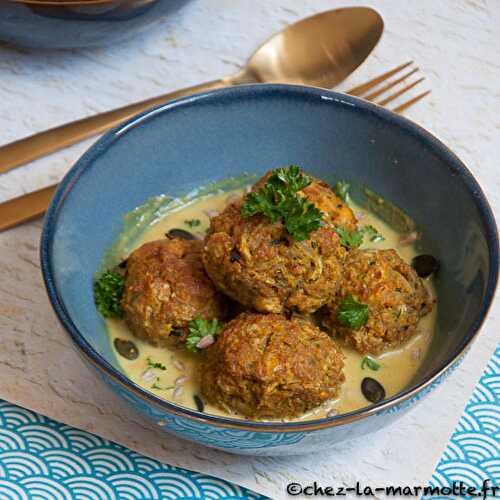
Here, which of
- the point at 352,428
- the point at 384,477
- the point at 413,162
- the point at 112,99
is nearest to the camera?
the point at 352,428

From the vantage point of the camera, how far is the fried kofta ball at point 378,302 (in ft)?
8.67

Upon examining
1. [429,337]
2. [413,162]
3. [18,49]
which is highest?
[413,162]

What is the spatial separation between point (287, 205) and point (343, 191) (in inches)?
27.9

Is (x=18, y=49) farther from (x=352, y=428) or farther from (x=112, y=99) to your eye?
(x=352, y=428)

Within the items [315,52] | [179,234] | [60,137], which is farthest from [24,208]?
[315,52]

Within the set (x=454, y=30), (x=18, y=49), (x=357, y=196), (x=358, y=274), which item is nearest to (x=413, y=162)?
(x=357, y=196)

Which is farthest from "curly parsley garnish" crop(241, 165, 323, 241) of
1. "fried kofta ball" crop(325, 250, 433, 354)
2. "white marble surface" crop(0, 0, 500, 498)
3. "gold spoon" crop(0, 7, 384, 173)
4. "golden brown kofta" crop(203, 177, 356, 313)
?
"gold spoon" crop(0, 7, 384, 173)

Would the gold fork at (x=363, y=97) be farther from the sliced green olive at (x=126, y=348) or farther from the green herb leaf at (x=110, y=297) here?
the sliced green olive at (x=126, y=348)

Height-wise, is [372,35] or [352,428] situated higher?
[372,35]

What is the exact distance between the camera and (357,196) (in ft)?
10.5

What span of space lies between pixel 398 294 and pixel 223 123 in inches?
36.2

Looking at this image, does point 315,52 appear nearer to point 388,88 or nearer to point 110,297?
point 388,88

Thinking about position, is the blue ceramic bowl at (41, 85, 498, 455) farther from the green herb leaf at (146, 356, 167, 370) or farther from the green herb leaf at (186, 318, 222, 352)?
the green herb leaf at (186, 318, 222, 352)

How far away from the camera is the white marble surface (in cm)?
260
